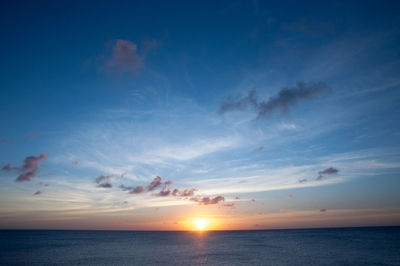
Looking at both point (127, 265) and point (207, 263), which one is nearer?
point (127, 265)

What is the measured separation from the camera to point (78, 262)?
63406 millimetres

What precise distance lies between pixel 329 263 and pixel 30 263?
76532mm

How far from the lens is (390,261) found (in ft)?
205

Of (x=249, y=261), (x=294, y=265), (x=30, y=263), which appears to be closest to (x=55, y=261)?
(x=30, y=263)

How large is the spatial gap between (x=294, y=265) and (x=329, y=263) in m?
9.80

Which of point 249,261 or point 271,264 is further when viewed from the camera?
point 249,261

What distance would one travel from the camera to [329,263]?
60969 millimetres

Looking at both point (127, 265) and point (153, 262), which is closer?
point (127, 265)

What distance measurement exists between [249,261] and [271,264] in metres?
6.62

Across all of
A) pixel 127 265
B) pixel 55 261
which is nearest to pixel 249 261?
pixel 127 265

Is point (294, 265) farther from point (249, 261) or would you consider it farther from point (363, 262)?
point (363, 262)

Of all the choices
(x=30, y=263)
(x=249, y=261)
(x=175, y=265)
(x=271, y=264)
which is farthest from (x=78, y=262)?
(x=271, y=264)

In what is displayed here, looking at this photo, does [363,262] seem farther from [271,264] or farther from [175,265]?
[175,265]

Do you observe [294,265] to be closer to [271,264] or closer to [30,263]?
[271,264]
